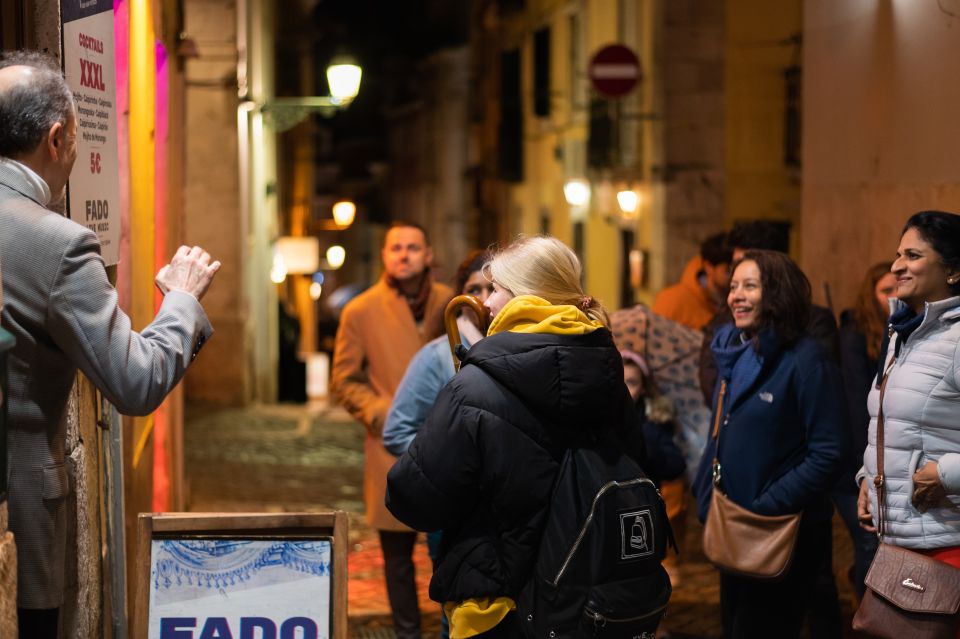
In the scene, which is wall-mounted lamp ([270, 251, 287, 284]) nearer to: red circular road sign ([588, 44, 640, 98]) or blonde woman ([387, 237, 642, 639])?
red circular road sign ([588, 44, 640, 98])

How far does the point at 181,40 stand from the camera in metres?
10.3

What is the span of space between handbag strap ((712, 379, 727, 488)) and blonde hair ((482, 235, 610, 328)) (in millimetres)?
1835

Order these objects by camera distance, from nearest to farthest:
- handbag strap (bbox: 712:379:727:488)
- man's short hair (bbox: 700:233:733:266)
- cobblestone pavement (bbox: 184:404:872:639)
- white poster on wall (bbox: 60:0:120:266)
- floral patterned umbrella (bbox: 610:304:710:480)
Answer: white poster on wall (bbox: 60:0:120:266)
handbag strap (bbox: 712:379:727:488)
floral patterned umbrella (bbox: 610:304:710:480)
cobblestone pavement (bbox: 184:404:872:639)
man's short hair (bbox: 700:233:733:266)

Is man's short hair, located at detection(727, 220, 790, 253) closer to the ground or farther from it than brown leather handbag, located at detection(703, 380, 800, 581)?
farther from it

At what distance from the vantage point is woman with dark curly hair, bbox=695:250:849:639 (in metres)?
5.53

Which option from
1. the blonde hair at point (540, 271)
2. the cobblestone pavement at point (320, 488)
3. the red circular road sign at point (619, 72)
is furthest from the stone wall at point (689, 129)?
the blonde hair at point (540, 271)

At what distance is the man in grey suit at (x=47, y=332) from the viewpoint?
335 centimetres

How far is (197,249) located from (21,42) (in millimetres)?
1276

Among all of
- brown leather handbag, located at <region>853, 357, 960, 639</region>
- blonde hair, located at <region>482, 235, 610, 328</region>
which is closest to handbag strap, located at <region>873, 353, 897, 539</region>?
brown leather handbag, located at <region>853, 357, 960, 639</region>

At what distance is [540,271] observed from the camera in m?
4.06

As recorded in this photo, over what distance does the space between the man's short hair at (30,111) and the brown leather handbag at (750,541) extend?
3.15 meters

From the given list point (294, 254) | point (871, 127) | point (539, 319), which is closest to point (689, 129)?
point (871, 127)

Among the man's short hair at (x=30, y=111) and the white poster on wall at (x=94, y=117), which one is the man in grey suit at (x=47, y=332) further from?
the white poster on wall at (x=94, y=117)

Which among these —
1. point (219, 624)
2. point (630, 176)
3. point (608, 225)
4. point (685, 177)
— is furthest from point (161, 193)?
point (608, 225)
